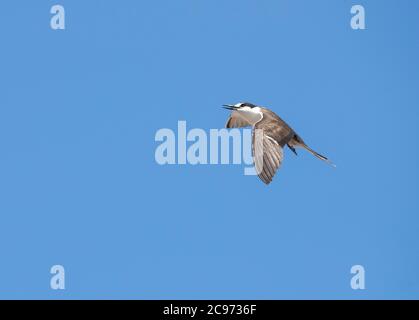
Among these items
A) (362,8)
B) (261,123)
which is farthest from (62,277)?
(362,8)

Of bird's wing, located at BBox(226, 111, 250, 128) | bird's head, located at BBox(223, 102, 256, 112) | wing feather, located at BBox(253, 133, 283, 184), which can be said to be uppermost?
bird's head, located at BBox(223, 102, 256, 112)

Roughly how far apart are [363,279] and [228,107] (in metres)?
3.91

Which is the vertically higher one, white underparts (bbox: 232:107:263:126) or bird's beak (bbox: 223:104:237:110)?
bird's beak (bbox: 223:104:237:110)

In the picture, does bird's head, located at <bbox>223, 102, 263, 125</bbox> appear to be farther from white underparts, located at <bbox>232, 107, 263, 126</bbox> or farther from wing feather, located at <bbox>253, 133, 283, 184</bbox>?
wing feather, located at <bbox>253, 133, 283, 184</bbox>

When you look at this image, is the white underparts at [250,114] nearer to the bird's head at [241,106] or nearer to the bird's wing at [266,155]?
the bird's head at [241,106]

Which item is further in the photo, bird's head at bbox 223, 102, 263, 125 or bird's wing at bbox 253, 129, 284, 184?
bird's head at bbox 223, 102, 263, 125

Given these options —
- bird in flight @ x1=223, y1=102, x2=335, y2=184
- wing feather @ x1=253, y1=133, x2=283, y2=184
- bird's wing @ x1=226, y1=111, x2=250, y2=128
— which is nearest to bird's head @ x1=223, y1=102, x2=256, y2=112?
bird in flight @ x1=223, y1=102, x2=335, y2=184

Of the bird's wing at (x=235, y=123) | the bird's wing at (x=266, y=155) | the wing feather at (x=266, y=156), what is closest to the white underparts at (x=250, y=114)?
the bird's wing at (x=235, y=123)

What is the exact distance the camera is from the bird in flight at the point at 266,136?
1305 cm

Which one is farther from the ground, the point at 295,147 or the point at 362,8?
the point at 362,8

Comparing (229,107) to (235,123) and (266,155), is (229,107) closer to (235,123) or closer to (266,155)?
(235,123)

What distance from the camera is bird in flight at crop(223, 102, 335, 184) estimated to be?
13.1m
